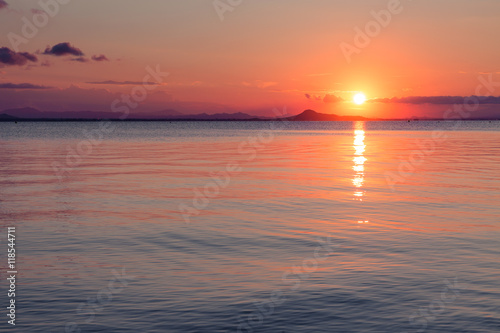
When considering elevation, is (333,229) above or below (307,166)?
below

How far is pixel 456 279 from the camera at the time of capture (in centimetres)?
1473

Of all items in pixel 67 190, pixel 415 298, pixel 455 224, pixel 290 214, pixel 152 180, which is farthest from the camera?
pixel 152 180

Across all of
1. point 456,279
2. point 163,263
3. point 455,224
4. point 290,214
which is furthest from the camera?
point 290,214

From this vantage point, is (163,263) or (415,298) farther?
(163,263)

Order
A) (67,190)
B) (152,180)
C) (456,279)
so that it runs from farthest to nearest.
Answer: (152,180), (67,190), (456,279)

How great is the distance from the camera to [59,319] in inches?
472

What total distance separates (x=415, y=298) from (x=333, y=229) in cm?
819

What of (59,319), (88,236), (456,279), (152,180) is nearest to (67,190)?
(152,180)

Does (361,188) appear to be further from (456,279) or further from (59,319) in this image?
(59,319)

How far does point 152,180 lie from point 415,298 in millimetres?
26626

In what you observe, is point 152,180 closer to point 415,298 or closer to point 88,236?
point 88,236

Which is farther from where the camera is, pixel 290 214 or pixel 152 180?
pixel 152 180

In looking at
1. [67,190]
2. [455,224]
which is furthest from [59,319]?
[67,190]

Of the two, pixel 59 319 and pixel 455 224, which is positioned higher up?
pixel 455 224
